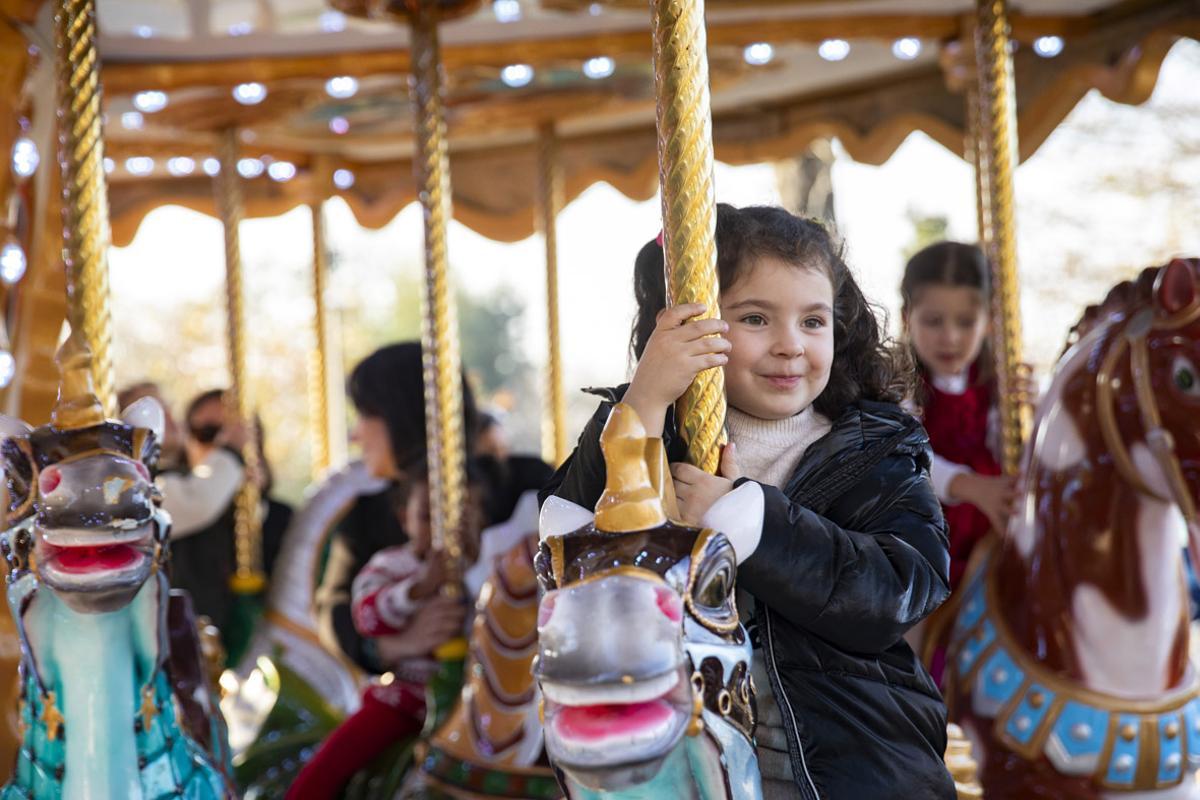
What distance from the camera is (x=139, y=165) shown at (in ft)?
23.3

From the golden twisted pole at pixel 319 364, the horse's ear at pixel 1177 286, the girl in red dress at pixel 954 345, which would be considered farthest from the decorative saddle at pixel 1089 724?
the golden twisted pole at pixel 319 364

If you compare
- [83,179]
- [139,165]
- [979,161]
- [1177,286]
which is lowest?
[1177,286]

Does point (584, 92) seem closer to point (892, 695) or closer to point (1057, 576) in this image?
point (1057, 576)

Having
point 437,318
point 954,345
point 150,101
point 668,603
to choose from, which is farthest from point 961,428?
point 150,101

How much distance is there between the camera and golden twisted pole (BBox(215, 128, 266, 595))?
5.04 m

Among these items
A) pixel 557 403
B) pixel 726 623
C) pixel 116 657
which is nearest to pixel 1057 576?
pixel 726 623

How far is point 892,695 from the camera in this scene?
1669 millimetres

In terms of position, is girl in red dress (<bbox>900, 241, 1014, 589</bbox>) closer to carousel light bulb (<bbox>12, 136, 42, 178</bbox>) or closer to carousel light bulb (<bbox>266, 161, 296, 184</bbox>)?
carousel light bulb (<bbox>12, 136, 42, 178</bbox>)

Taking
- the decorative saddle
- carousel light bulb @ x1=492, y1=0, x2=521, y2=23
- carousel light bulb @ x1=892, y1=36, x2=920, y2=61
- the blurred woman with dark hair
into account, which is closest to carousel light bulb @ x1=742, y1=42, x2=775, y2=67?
carousel light bulb @ x1=892, y1=36, x2=920, y2=61

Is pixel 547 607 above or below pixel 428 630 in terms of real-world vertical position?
above

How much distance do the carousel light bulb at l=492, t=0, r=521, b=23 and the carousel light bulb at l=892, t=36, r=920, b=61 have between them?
130 cm

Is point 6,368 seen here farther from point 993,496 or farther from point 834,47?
point 834,47

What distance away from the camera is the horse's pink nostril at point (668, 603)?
1317mm

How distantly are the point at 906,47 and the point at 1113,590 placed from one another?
9.38 ft
